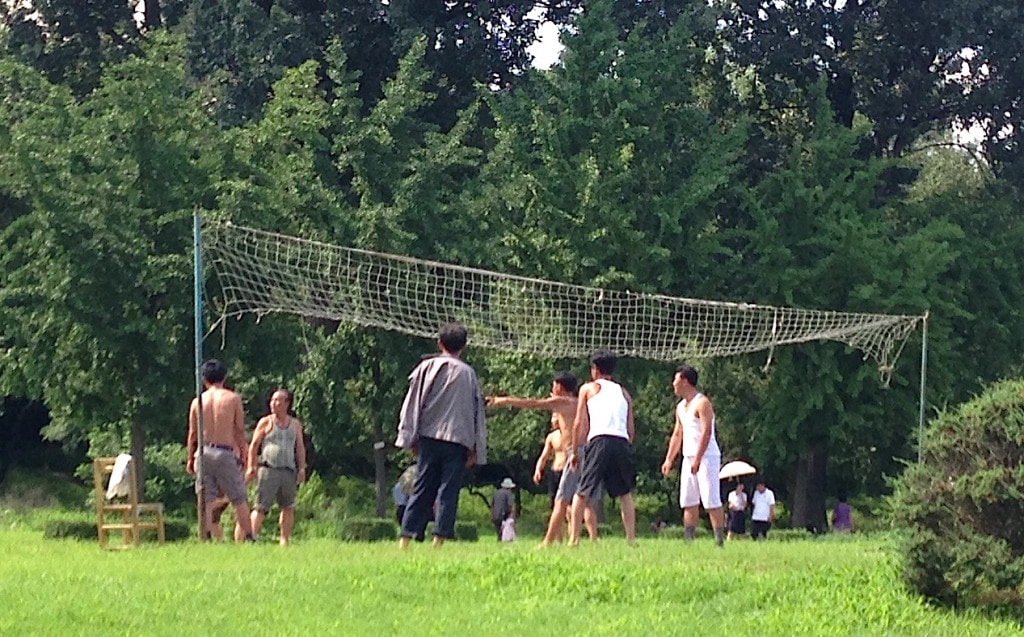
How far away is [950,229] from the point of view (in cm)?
3003

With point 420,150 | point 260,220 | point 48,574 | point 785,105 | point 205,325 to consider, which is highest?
point 785,105

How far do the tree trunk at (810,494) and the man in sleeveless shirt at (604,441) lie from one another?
62.7 feet

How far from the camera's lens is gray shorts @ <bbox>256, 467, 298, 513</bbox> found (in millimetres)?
15133

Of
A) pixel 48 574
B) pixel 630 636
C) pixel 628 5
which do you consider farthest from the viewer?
pixel 628 5

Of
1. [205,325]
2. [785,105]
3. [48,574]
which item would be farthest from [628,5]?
[48,574]

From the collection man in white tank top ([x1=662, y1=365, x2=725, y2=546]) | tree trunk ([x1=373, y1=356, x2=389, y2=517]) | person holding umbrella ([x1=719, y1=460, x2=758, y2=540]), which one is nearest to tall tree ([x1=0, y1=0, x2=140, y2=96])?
tree trunk ([x1=373, y1=356, x2=389, y2=517])

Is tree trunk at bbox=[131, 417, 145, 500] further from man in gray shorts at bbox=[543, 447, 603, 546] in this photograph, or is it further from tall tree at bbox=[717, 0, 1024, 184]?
tall tree at bbox=[717, 0, 1024, 184]

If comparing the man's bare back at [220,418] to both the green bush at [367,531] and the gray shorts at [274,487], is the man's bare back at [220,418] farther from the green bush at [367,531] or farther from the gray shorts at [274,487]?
the green bush at [367,531]

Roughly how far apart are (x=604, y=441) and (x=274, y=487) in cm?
367

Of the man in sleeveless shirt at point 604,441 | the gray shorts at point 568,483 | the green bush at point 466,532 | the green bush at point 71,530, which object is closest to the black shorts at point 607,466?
the man in sleeveless shirt at point 604,441

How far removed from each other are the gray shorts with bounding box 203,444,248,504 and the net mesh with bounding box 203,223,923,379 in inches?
259

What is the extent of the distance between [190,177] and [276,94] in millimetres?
4649

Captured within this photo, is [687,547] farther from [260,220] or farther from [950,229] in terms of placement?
[950,229]

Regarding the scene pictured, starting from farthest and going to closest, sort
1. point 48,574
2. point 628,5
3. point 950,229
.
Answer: point 628,5 → point 950,229 → point 48,574
